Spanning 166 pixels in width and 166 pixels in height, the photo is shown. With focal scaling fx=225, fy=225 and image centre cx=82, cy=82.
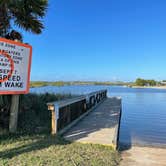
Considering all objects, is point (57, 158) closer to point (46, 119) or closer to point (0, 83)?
point (0, 83)

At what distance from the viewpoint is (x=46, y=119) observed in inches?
280

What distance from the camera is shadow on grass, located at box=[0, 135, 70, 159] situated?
4.12m

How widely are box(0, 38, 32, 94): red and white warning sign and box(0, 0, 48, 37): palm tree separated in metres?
0.91

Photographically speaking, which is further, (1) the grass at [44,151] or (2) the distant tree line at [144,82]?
(2) the distant tree line at [144,82]

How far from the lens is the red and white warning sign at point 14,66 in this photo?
16.1 feet

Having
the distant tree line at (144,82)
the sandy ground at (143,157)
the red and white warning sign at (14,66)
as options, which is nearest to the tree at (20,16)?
the red and white warning sign at (14,66)

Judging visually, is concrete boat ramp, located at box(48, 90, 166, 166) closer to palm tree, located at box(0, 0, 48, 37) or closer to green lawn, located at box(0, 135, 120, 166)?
green lawn, located at box(0, 135, 120, 166)

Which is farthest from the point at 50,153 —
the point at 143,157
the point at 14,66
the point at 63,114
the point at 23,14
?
the point at 23,14

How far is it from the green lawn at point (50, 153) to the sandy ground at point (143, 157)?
23cm

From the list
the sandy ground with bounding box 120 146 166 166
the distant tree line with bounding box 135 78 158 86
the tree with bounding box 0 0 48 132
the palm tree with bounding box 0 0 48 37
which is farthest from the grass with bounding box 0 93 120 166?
the distant tree line with bounding box 135 78 158 86

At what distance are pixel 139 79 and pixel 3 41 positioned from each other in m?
109

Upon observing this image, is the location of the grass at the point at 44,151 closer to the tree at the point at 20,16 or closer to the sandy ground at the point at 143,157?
the sandy ground at the point at 143,157

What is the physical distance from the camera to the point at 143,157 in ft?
15.7

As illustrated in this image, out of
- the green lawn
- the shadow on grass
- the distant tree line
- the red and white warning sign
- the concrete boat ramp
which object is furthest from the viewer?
the distant tree line
